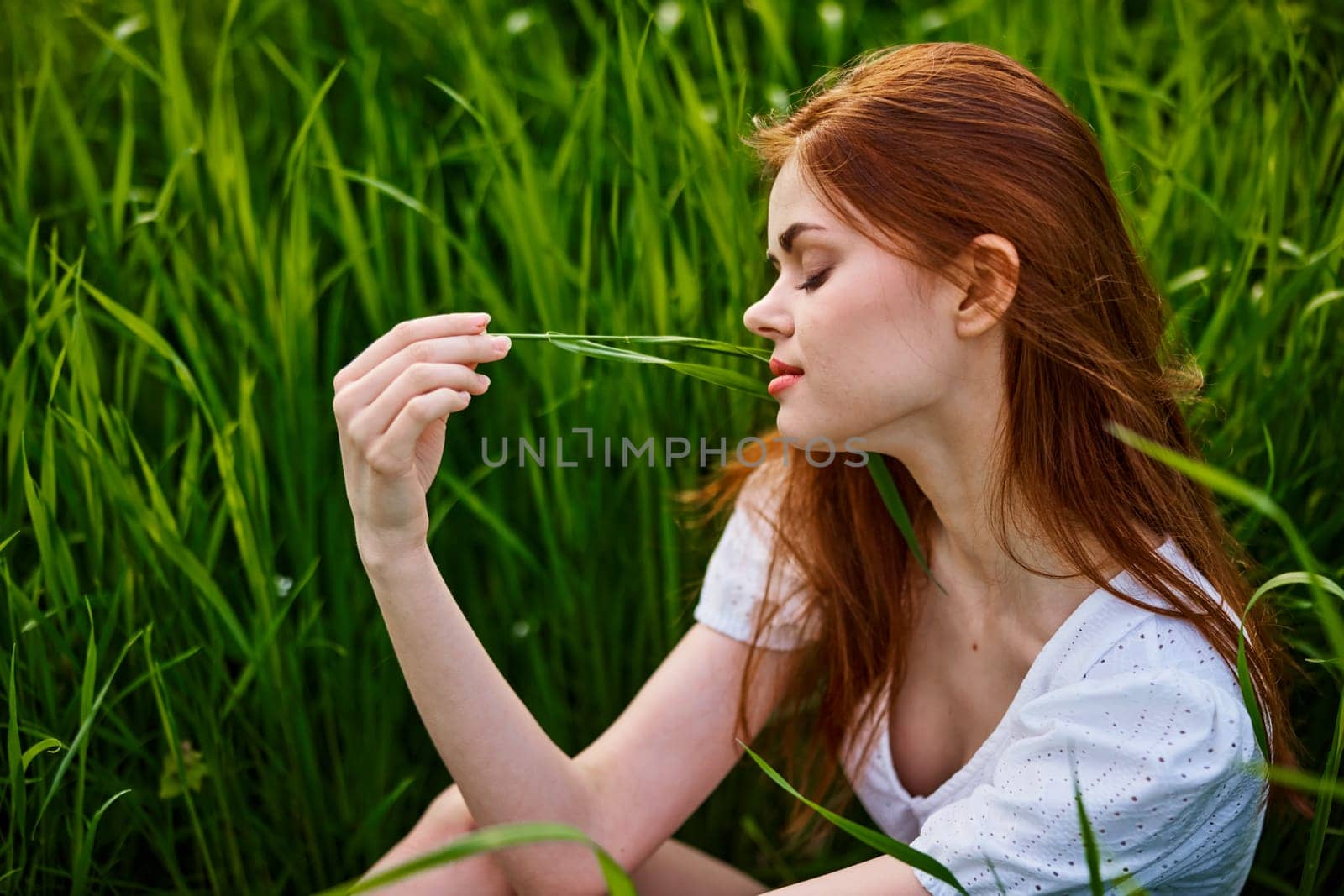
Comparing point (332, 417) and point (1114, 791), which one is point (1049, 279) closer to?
point (1114, 791)

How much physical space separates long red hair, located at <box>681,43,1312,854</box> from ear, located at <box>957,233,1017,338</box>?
0.01m

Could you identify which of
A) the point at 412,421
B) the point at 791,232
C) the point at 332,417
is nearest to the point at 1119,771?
the point at 791,232

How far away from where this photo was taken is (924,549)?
1.31 m

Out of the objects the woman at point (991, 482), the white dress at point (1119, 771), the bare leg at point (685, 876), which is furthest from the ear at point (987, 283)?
the bare leg at point (685, 876)

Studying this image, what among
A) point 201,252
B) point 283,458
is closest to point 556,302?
point 283,458

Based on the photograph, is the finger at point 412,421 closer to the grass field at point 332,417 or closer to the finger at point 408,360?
the finger at point 408,360

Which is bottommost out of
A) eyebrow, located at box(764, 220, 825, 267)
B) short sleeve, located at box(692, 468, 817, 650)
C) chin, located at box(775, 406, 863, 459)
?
short sleeve, located at box(692, 468, 817, 650)

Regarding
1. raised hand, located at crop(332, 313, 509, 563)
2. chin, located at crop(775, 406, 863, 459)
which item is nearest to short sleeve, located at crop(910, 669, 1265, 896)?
chin, located at crop(775, 406, 863, 459)

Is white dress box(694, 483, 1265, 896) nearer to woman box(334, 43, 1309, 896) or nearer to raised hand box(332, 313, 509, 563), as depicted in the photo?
woman box(334, 43, 1309, 896)

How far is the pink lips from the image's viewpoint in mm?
1100

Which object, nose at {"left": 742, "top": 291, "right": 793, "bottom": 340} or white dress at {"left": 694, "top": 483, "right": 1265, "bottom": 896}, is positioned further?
nose at {"left": 742, "top": 291, "right": 793, "bottom": 340}

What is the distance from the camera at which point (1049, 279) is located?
3.48 feet

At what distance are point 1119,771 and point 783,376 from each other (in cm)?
41

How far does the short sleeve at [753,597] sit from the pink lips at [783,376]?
26cm
